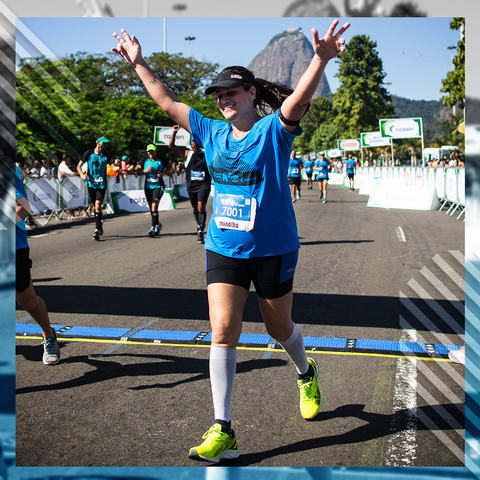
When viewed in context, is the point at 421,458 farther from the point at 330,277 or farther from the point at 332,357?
the point at 330,277

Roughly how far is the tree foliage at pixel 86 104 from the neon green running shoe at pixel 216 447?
1192 cm

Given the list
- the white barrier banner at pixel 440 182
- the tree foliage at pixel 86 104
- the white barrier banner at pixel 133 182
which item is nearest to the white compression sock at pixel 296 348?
the tree foliage at pixel 86 104

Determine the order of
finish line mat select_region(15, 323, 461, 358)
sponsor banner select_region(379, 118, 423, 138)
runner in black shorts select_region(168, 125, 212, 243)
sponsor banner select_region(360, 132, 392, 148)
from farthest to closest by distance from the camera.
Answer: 1. sponsor banner select_region(360, 132, 392, 148)
2. sponsor banner select_region(379, 118, 423, 138)
3. runner in black shorts select_region(168, 125, 212, 243)
4. finish line mat select_region(15, 323, 461, 358)

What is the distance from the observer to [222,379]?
283 centimetres

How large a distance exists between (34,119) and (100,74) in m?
16.7

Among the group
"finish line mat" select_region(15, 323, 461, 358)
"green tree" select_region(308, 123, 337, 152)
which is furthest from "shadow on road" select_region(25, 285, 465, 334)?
"green tree" select_region(308, 123, 337, 152)

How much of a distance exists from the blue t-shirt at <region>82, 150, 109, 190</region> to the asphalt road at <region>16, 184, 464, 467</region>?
3.72 m

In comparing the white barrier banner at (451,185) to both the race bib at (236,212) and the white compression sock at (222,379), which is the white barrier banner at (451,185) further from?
the white compression sock at (222,379)

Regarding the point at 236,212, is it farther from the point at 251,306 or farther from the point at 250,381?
the point at 251,306

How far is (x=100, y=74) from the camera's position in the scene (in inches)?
1489

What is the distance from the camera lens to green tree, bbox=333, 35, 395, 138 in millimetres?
76438

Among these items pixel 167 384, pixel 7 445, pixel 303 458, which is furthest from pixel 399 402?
pixel 7 445

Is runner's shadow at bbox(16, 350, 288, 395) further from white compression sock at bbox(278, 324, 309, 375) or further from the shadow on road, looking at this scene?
the shadow on road

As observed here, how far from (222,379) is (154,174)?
931cm
